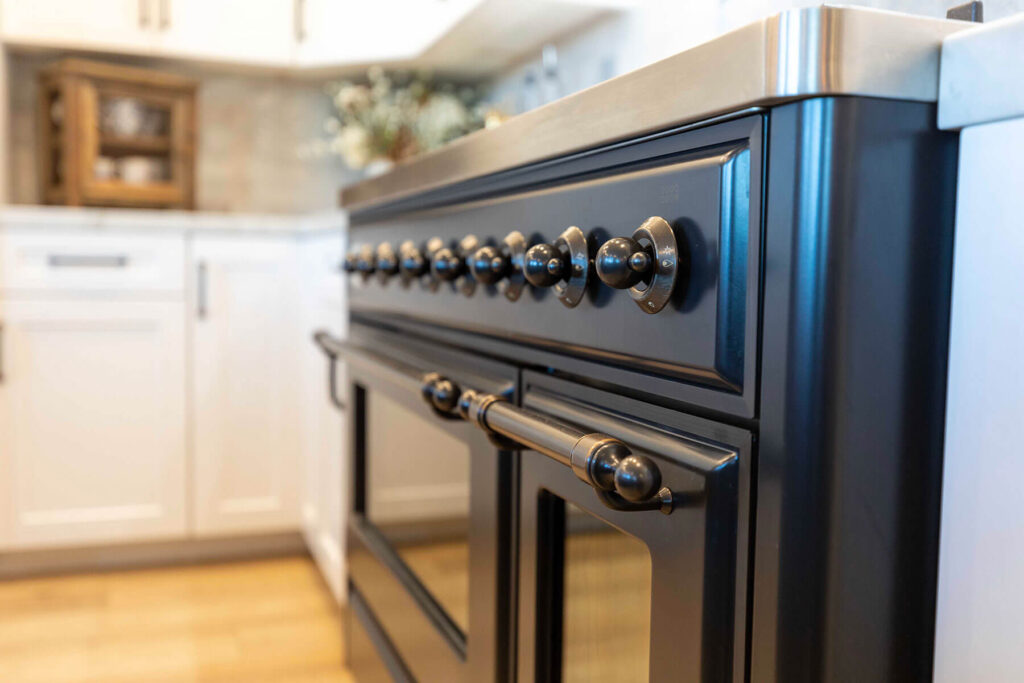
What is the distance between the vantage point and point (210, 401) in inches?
92.0

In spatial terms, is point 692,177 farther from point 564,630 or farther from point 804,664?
point 564,630

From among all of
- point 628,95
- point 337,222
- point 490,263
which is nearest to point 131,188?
point 337,222

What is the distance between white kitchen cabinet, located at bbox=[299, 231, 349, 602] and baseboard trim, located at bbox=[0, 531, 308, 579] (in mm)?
107

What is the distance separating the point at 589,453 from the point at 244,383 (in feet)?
6.53

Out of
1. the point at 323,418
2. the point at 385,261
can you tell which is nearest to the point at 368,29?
the point at 323,418

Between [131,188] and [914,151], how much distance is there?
2.50m

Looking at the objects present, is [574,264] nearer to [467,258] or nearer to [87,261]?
[467,258]

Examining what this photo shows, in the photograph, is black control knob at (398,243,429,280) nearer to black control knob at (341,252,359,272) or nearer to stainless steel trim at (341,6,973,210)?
black control knob at (341,252,359,272)

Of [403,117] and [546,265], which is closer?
[546,265]

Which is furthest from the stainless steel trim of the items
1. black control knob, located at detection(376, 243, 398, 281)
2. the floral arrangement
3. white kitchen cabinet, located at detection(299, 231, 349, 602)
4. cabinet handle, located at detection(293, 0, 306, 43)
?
cabinet handle, located at detection(293, 0, 306, 43)

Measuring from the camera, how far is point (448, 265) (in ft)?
2.86

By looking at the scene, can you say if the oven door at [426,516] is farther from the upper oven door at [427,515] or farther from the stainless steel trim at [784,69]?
the stainless steel trim at [784,69]

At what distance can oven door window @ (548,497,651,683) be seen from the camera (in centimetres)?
60

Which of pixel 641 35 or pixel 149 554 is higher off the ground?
pixel 641 35
